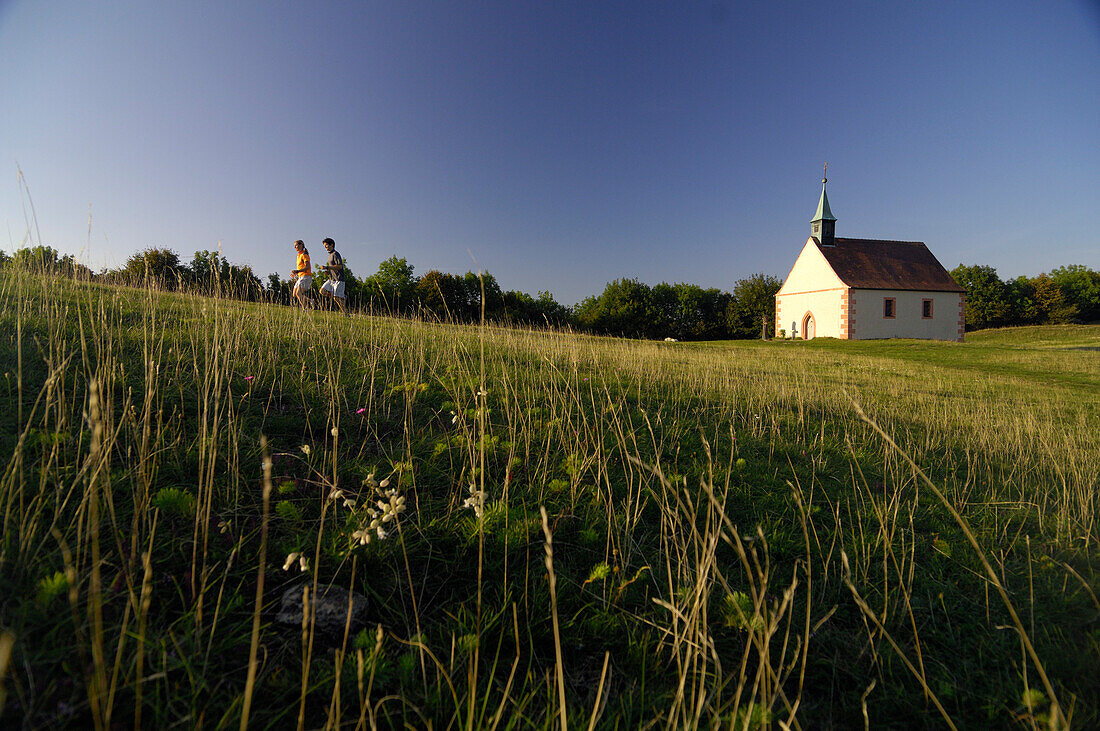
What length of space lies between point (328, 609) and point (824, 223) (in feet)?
149

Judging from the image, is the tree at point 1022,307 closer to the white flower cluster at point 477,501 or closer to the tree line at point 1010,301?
the tree line at point 1010,301

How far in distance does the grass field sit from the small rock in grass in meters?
0.04

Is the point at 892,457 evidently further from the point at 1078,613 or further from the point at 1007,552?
the point at 1078,613

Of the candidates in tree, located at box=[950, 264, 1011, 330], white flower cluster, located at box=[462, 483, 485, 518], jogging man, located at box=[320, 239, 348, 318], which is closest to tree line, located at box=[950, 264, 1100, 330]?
tree, located at box=[950, 264, 1011, 330]

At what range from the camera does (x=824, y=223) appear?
124 feet

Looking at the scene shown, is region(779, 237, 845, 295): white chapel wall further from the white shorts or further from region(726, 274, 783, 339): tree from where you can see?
the white shorts

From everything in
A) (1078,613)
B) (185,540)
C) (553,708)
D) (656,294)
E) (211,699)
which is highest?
(656,294)

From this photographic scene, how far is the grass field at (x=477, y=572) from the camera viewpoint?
1.54 metres

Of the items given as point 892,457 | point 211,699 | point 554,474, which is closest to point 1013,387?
point 892,457

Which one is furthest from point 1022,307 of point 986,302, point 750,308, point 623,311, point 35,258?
point 35,258

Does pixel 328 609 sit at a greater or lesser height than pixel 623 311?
lesser

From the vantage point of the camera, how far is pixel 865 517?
3.39 meters

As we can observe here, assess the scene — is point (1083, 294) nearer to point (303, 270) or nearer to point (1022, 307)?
point (1022, 307)

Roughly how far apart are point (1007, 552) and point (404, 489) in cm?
426
